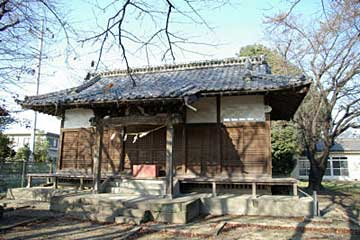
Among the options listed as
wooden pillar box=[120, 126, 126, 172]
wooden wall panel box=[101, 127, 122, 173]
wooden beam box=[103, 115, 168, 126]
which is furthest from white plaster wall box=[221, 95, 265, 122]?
wooden wall panel box=[101, 127, 122, 173]

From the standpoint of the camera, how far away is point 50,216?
804cm

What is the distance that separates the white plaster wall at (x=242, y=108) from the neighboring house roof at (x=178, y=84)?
1.98 feet

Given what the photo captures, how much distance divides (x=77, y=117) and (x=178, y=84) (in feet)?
15.0

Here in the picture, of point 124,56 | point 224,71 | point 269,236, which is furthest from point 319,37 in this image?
point 124,56

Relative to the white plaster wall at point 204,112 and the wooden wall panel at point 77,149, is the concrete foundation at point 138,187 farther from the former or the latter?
the white plaster wall at point 204,112

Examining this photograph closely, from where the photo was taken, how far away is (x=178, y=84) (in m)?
10.4

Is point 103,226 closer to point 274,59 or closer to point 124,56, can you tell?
point 124,56

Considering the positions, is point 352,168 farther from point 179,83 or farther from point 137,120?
Answer: point 137,120

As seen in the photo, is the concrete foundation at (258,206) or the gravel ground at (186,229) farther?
the concrete foundation at (258,206)

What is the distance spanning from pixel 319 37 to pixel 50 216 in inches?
647

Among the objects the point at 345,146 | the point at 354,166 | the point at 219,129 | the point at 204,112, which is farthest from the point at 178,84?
the point at 345,146

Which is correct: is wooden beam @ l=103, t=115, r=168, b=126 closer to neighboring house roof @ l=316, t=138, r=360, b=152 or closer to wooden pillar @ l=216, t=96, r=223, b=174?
wooden pillar @ l=216, t=96, r=223, b=174

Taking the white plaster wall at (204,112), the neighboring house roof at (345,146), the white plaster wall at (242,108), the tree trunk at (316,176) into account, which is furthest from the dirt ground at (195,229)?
the neighboring house roof at (345,146)

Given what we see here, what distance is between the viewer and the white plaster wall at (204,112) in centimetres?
995
